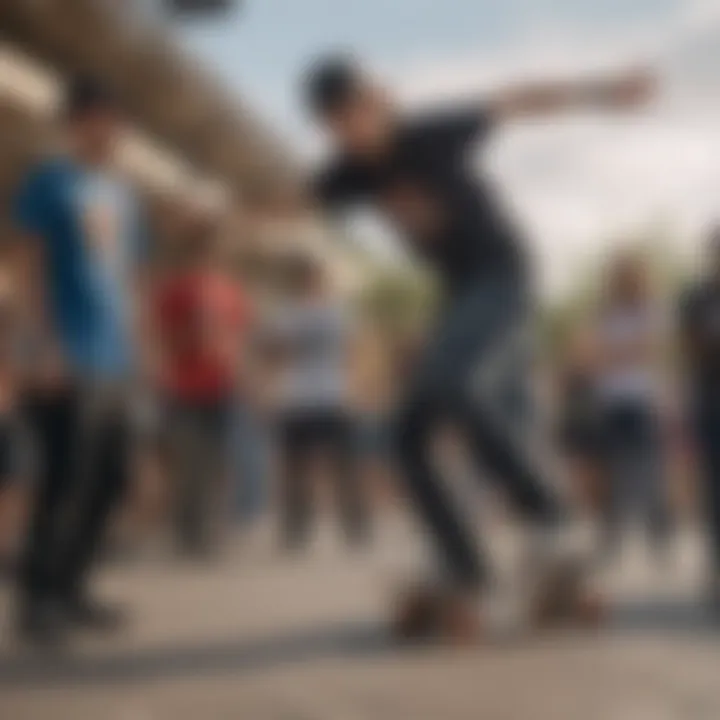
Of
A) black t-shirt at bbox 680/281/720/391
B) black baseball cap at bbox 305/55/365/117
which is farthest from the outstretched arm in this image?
black t-shirt at bbox 680/281/720/391

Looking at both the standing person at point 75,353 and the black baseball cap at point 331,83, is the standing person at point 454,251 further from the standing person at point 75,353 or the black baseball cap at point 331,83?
the standing person at point 75,353

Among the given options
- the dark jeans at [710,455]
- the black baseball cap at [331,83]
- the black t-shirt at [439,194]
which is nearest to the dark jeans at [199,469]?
the black t-shirt at [439,194]

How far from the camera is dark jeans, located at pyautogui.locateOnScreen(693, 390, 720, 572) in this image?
543cm

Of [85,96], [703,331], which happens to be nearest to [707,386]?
[703,331]

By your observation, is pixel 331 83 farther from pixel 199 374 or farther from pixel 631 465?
pixel 631 465

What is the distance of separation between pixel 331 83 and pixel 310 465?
611 millimetres

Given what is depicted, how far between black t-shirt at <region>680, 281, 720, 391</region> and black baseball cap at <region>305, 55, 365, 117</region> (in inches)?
26.9

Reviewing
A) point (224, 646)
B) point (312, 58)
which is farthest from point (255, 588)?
point (312, 58)

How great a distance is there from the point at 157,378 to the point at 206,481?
21 cm

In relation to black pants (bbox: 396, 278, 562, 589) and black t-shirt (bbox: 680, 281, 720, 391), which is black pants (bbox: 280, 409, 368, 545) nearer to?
black pants (bbox: 396, 278, 562, 589)

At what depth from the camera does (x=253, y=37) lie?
5.06 metres

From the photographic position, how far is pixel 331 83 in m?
5.08

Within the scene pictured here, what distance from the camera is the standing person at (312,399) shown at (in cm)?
511

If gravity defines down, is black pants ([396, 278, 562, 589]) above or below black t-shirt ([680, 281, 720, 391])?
below
